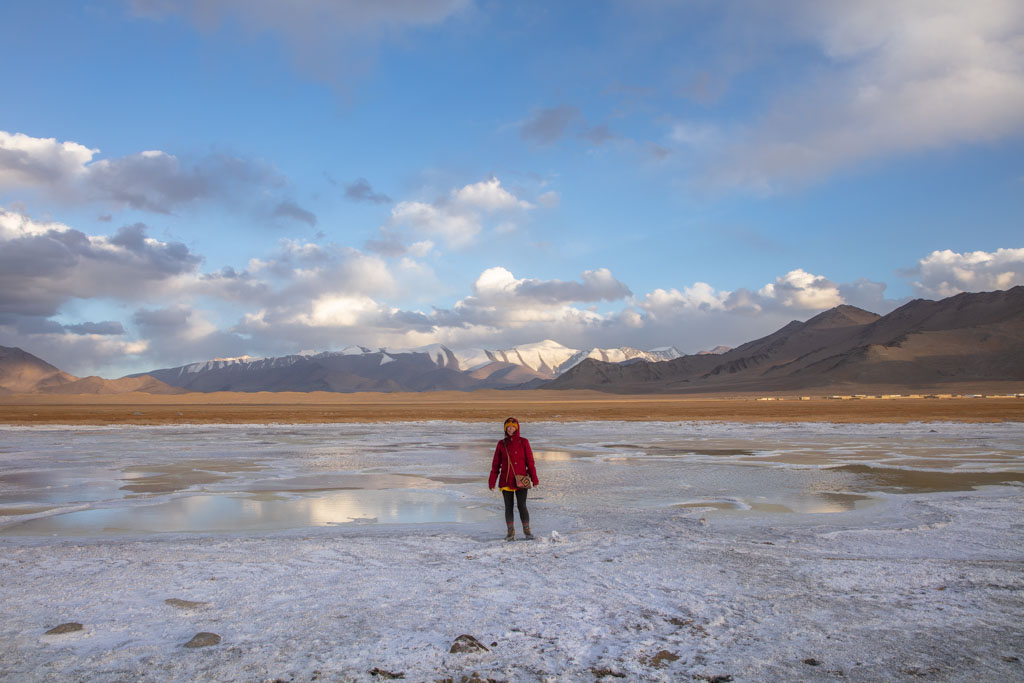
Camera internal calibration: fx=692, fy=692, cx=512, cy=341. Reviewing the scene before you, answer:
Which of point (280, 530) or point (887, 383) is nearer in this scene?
point (280, 530)

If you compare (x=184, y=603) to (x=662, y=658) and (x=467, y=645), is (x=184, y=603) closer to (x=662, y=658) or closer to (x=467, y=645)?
(x=467, y=645)

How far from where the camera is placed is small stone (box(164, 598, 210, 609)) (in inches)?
254

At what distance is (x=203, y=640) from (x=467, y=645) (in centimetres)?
213

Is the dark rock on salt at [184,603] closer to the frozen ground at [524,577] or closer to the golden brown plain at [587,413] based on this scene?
the frozen ground at [524,577]

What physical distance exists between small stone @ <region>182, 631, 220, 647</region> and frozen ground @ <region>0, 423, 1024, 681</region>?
0.10 m

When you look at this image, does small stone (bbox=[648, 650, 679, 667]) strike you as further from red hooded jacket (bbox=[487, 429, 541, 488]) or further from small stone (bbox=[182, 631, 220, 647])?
red hooded jacket (bbox=[487, 429, 541, 488])

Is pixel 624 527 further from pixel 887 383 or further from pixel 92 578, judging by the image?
pixel 887 383

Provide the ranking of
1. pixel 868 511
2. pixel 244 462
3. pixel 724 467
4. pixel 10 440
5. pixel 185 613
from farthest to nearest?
pixel 10 440, pixel 244 462, pixel 724 467, pixel 868 511, pixel 185 613

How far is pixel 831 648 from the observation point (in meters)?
5.28

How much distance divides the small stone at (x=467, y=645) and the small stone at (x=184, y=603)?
2722 millimetres

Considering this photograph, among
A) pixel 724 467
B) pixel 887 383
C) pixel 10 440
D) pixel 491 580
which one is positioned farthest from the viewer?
pixel 887 383

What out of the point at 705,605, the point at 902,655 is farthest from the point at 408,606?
the point at 902,655

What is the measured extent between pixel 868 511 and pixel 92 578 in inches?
436

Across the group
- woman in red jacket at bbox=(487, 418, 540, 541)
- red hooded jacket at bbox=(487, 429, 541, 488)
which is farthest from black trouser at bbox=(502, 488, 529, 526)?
red hooded jacket at bbox=(487, 429, 541, 488)
